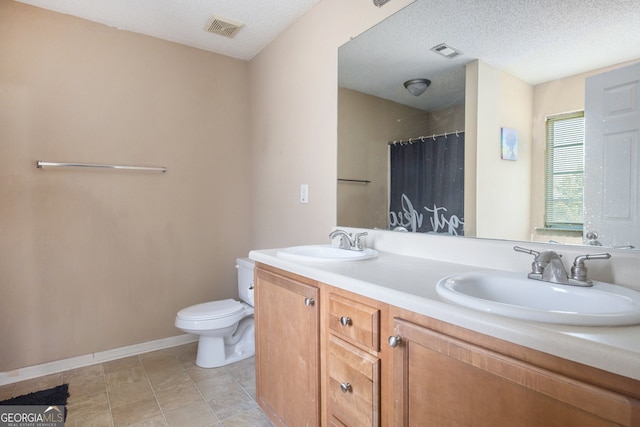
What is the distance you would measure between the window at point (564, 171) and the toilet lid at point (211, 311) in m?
1.86

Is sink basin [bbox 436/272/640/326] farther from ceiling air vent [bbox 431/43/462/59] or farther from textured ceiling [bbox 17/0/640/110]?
ceiling air vent [bbox 431/43/462/59]

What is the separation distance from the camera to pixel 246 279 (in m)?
2.45

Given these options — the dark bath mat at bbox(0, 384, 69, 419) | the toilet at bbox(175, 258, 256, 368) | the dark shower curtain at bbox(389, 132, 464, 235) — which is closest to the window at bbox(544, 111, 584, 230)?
the dark shower curtain at bbox(389, 132, 464, 235)

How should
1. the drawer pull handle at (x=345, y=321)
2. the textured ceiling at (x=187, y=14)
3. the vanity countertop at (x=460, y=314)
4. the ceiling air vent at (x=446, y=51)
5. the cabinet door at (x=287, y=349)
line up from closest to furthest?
the vanity countertop at (x=460, y=314)
the drawer pull handle at (x=345, y=321)
the cabinet door at (x=287, y=349)
the ceiling air vent at (x=446, y=51)
the textured ceiling at (x=187, y=14)

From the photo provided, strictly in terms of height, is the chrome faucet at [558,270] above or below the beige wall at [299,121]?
below

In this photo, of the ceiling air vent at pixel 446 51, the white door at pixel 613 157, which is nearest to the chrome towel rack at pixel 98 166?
the ceiling air vent at pixel 446 51

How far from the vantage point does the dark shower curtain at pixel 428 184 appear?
4.44ft

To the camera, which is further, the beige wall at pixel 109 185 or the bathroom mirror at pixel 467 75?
the beige wall at pixel 109 185

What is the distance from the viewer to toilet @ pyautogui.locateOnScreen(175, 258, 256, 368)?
212 centimetres

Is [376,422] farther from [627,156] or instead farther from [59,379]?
[59,379]

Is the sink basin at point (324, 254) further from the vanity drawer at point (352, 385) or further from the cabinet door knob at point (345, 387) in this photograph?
the cabinet door knob at point (345, 387)

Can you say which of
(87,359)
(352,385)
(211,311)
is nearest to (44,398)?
(87,359)

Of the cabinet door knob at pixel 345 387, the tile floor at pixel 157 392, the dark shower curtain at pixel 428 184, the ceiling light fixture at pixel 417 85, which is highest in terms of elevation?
the ceiling light fixture at pixel 417 85

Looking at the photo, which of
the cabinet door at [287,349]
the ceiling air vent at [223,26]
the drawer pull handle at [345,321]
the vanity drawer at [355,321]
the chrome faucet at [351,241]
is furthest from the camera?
the ceiling air vent at [223,26]
